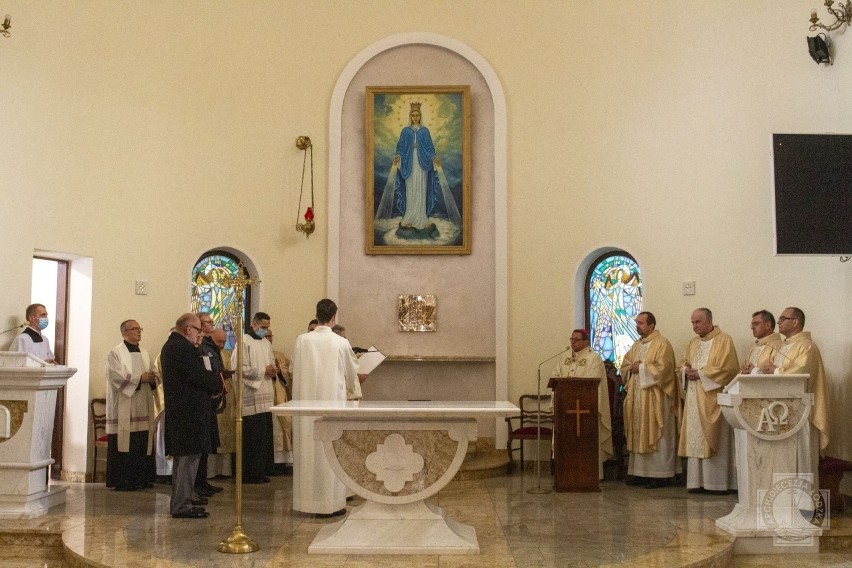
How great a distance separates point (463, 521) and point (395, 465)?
4.08 feet

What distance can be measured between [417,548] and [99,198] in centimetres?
582

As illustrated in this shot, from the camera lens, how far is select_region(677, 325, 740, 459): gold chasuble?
340 inches

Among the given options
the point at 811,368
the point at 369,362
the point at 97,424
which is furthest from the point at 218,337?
the point at 811,368

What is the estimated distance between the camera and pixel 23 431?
7297mm

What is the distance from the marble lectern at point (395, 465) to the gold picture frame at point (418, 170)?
4.70 metres

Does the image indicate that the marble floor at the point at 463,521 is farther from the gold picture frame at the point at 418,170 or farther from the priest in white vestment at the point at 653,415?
the gold picture frame at the point at 418,170

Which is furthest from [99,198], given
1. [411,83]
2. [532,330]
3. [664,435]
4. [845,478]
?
[845,478]

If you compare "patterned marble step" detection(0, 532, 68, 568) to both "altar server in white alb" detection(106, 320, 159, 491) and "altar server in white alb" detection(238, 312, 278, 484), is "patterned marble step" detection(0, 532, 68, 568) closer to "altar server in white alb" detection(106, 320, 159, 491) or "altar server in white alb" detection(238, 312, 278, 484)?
"altar server in white alb" detection(106, 320, 159, 491)

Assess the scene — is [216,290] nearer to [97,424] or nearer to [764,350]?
[97,424]

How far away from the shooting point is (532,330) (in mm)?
10625

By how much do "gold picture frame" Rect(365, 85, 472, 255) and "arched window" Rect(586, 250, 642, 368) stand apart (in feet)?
5.30

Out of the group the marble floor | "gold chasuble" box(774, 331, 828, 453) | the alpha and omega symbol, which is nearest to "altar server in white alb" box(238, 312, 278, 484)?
the marble floor

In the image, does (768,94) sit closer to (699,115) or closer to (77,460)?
(699,115)

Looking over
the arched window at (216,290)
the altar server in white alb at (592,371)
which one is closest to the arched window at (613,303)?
the altar server in white alb at (592,371)
